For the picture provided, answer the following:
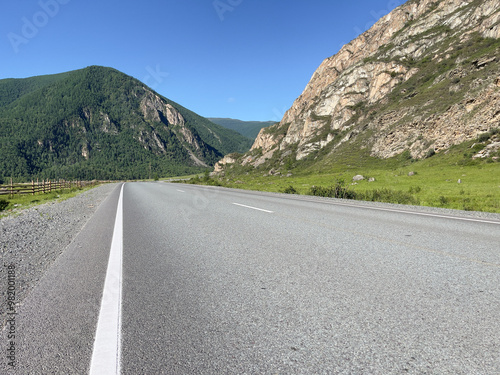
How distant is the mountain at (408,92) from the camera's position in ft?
158

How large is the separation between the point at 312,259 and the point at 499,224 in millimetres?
6713

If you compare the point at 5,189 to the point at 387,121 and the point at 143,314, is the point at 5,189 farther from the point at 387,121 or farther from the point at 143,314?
the point at 387,121

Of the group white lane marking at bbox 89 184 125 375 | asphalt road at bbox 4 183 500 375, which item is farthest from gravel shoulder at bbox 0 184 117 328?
white lane marking at bbox 89 184 125 375

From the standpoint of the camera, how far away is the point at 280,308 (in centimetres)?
291

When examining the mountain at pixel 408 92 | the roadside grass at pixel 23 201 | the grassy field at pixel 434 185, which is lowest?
the roadside grass at pixel 23 201

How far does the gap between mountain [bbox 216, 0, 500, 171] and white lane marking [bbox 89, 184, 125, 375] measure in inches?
1699

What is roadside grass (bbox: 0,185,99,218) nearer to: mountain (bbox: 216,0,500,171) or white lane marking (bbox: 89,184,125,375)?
white lane marking (bbox: 89,184,125,375)

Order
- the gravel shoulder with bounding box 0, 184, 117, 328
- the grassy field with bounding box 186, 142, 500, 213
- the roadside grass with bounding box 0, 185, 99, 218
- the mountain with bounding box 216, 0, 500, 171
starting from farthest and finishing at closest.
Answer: the mountain with bounding box 216, 0, 500, 171 < the roadside grass with bounding box 0, 185, 99, 218 < the grassy field with bounding box 186, 142, 500, 213 < the gravel shoulder with bounding box 0, 184, 117, 328

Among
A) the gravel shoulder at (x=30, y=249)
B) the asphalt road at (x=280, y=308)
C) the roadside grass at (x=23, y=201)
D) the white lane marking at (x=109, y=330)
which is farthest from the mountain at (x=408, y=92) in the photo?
the roadside grass at (x=23, y=201)

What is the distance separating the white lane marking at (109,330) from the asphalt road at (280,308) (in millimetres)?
41

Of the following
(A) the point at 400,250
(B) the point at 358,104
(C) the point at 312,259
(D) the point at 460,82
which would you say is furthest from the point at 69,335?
(B) the point at 358,104

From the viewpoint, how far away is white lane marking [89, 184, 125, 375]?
2082 millimetres

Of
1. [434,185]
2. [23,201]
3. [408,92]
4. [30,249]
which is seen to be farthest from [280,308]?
[408,92]

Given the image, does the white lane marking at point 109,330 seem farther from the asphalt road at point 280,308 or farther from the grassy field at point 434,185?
the grassy field at point 434,185
